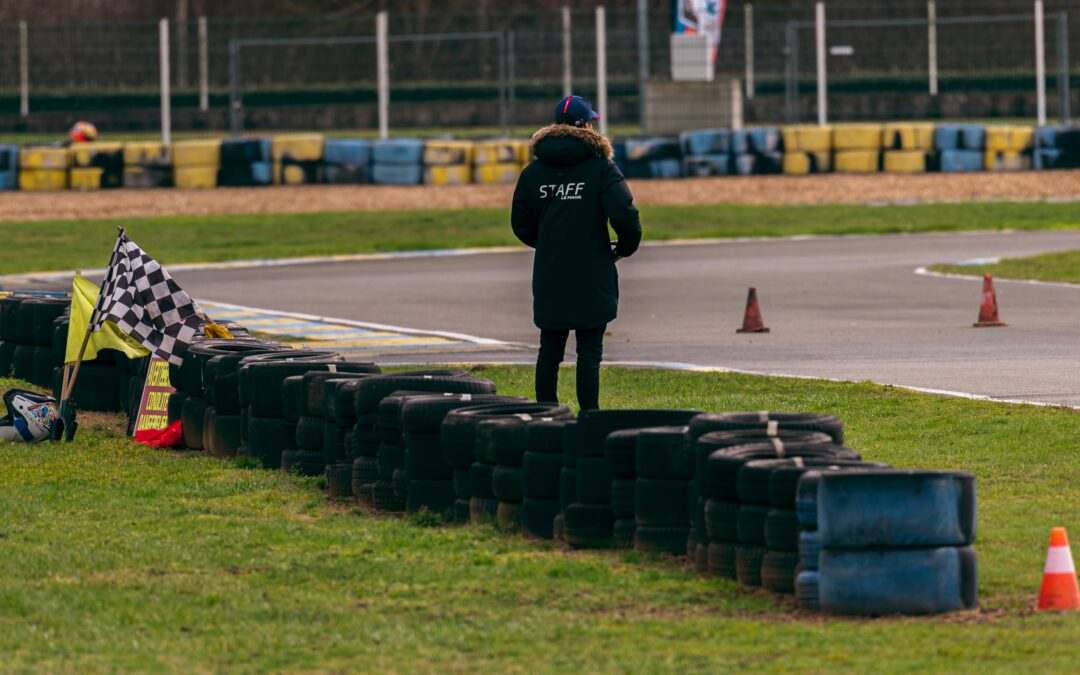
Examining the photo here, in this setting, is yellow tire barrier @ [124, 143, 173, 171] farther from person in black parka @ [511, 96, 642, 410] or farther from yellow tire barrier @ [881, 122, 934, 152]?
person in black parka @ [511, 96, 642, 410]

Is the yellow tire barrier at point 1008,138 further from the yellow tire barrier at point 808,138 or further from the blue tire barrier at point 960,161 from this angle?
the yellow tire barrier at point 808,138

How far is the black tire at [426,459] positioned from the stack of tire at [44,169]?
79.5 ft

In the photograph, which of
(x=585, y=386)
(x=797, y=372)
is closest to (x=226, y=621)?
(x=585, y=386)

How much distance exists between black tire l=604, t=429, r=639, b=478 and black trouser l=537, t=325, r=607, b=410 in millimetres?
2111

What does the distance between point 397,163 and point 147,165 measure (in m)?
4.05

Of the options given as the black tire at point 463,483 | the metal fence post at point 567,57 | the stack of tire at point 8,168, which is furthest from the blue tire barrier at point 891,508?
the stack of tire at point 8,168

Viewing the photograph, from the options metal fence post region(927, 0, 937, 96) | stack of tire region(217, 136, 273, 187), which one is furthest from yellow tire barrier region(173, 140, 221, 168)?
metal fence post region(927, 0, 937, 96)

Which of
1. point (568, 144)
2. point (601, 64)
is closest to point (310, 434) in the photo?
point (568, 144)

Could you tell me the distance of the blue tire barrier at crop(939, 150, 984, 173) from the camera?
3164 cm

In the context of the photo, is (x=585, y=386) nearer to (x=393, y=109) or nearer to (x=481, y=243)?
(x=481, y=243)

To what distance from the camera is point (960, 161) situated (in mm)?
31641

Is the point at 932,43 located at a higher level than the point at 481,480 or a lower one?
higher

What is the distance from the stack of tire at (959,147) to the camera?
104ft

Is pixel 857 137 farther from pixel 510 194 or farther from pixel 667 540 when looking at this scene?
pixel 667 540
